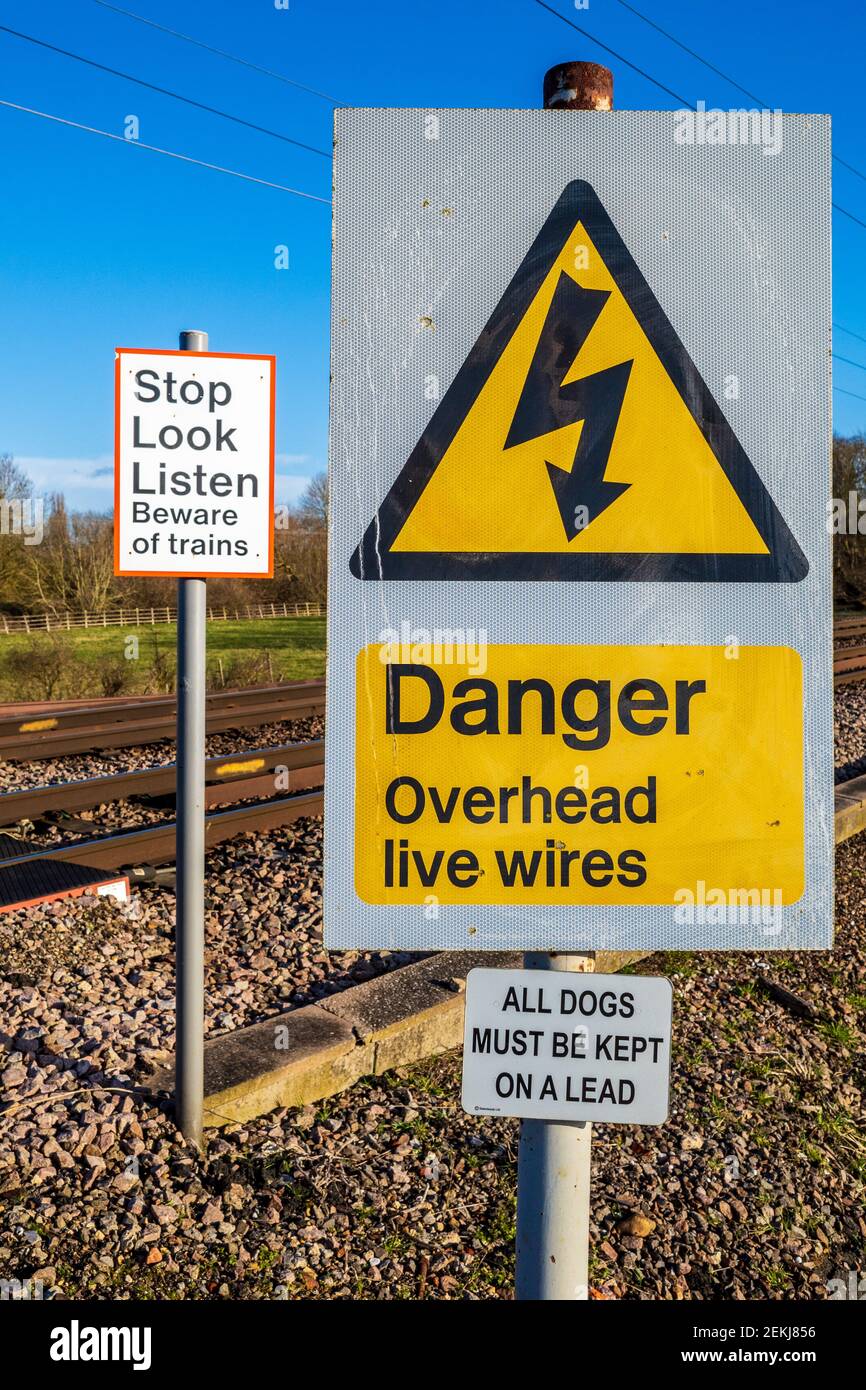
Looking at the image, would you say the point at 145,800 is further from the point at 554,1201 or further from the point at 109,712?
the point at 554,1201

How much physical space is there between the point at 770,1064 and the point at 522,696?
3667 mm

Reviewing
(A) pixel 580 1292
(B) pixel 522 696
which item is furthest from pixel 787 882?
(A) pixel 580 1292

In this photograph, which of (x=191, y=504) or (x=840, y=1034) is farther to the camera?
(x=840, y=1034)

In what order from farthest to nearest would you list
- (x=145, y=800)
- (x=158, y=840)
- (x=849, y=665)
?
1. (x=849, y=665)
2. (x=145, y=800)
3. (x=158, y=840)

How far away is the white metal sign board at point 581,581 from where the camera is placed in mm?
1514

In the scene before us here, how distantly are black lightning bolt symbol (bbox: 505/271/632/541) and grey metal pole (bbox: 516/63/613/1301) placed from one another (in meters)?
0.35

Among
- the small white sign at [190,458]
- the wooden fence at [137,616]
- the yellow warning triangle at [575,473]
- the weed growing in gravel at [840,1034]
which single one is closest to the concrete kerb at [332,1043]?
the weed growing in gravel at [840,1034]

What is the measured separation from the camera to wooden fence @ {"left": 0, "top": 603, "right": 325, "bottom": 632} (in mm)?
33594

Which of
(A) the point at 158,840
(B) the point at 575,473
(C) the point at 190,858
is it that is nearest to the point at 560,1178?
(B) the point at 575,473

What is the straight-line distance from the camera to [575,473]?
4.96ft

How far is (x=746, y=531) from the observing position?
5.01ft

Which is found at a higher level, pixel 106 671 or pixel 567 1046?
pixel 106 671

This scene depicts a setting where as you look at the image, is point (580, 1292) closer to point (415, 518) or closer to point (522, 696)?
point (522, 696)

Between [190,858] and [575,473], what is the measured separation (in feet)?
8.32
